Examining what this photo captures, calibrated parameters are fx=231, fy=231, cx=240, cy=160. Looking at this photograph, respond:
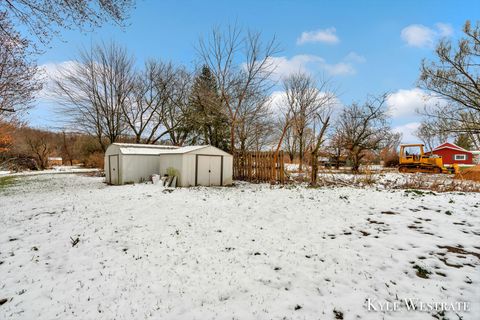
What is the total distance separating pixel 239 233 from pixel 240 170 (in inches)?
347

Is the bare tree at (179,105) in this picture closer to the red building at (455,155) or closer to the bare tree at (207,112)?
the bare tree at (207,112)

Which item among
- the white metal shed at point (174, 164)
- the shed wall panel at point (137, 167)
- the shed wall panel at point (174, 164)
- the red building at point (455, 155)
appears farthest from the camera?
the red building at point (455, 155)

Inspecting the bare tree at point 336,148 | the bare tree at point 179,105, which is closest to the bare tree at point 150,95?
the bare tree at point 179,105

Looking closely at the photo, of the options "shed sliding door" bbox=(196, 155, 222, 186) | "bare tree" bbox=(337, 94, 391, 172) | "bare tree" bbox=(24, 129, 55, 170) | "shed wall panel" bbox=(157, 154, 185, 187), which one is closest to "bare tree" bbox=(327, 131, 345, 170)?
"bare tree" bbox=(337, 94, 391, 172)

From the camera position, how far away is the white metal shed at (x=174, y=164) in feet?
36.7

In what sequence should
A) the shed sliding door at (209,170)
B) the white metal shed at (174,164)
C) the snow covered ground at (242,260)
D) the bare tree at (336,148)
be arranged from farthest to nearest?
the bare tree at (336,148), the shed sliding door at (209,170), the white metal shed at (174,164), the snow covered ground at (242,260)

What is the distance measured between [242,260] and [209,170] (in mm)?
8102

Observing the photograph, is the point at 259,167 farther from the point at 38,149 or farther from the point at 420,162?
the point at 38,149

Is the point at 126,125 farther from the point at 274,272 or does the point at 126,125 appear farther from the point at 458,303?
the point at 458,303

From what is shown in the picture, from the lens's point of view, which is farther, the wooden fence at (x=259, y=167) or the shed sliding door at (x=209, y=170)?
the wooden fence at (x=259, y=167)

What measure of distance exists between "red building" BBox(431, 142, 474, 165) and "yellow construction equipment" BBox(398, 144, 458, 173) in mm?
16146

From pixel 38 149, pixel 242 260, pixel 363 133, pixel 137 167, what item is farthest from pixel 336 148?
pixel 38 149

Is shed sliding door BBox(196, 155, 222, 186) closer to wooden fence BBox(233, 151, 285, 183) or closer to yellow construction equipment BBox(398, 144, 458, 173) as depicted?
wooden fence BBox(233, 151, 285, 183)

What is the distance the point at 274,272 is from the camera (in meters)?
3.52
